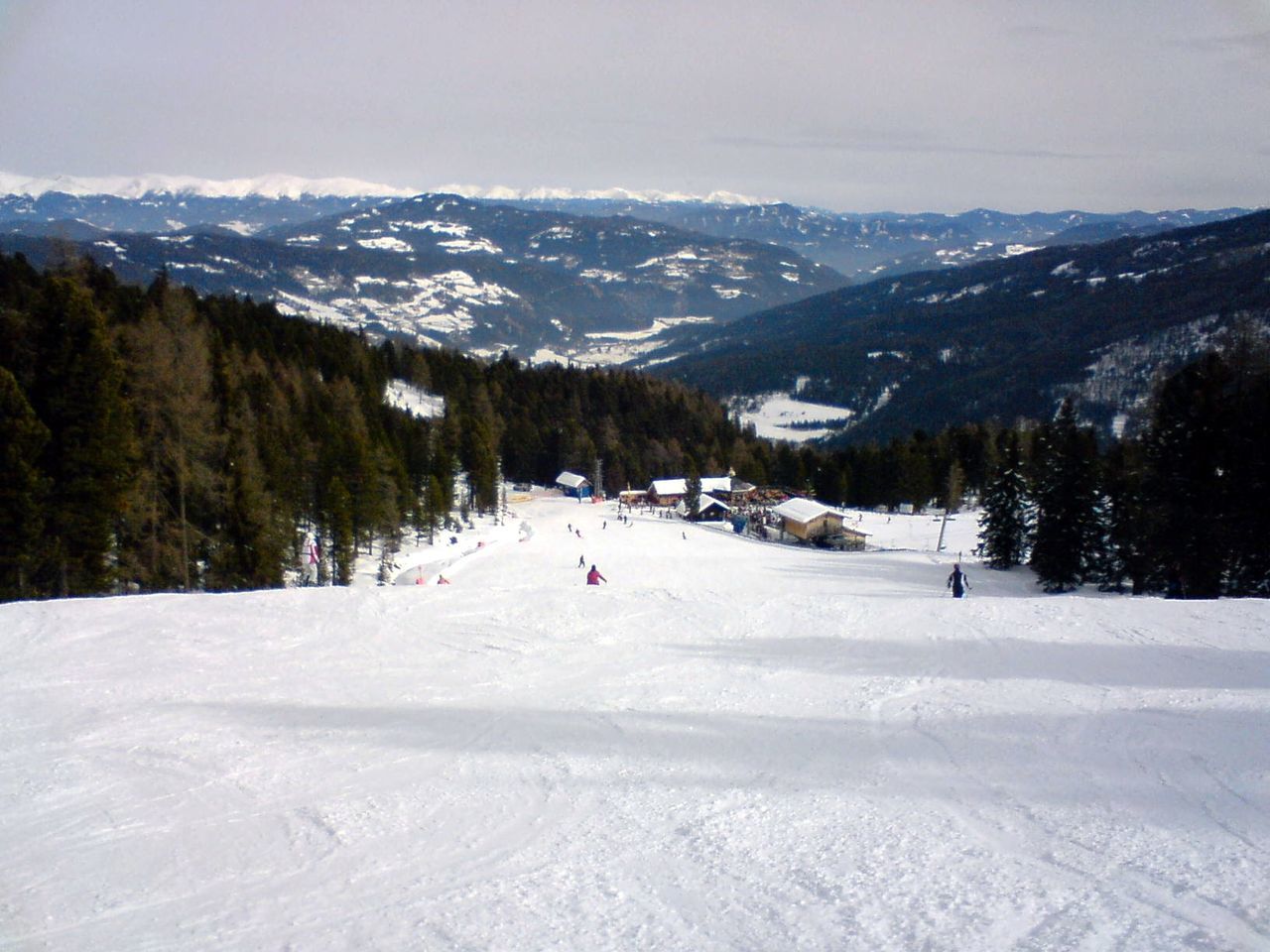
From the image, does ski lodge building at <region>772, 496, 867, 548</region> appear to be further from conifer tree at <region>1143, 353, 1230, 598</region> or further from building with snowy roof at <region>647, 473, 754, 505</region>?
conifer tree at <region>1143, 353, 1230, 598</region>

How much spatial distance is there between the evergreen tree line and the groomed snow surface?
10.4m

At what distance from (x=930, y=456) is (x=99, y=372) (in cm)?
7725

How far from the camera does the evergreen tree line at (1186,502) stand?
26547 millimetres

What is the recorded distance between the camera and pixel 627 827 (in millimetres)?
8828

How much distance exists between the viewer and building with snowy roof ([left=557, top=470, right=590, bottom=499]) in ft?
303

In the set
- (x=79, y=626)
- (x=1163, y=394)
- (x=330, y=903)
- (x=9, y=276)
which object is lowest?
(x=79, y=626)

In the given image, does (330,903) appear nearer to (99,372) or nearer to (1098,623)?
(1098,623)

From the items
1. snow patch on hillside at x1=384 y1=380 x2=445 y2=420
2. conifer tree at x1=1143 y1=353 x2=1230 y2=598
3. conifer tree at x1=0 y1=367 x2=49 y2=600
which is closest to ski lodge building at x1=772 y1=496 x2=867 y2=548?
conifer tree at x1=1143 y1=353 x2=1230 y2=598

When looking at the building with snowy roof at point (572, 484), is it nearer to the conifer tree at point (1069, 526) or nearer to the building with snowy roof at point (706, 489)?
the building with snowy roof at point (706, 489)

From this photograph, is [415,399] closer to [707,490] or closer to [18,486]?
[707,490]

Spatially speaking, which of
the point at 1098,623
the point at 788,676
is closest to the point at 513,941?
the point at 788,676

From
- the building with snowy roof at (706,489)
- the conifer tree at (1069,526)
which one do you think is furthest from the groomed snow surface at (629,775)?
the building with snowy roof at (706,489)

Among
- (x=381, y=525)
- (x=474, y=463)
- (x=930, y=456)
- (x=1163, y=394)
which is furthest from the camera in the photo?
(x=930, y=456)

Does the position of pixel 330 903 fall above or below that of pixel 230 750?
above
